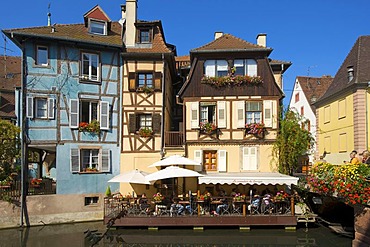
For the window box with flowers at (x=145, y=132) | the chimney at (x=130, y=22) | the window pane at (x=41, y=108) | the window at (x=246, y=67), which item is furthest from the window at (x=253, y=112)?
the window pane at (x=41, y=108)

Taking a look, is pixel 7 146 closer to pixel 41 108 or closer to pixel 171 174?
pixel 41 108

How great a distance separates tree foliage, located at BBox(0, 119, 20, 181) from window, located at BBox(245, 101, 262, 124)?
448 inches

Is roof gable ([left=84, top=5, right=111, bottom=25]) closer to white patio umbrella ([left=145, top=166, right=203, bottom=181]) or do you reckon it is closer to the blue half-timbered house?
the blue half-timbered house

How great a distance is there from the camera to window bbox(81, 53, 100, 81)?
61.1 feet

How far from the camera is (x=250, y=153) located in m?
18.6

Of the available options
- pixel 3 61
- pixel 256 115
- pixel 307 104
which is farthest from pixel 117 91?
pixel 307 104

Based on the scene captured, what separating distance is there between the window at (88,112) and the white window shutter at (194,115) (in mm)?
4389

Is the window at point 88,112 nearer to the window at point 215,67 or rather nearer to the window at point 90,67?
A: the window at point 90,67

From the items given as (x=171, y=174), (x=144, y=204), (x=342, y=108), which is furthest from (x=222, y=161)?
(x=342, y=108)

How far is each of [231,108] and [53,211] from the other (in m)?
10.2

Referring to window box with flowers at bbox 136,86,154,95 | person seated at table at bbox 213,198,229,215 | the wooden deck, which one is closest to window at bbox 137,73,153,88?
window box with flowers at bbox 136,86,154,95

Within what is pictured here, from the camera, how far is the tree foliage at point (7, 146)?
16625 mm

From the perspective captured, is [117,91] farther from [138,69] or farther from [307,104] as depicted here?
[307,104]

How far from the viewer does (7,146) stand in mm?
16766
